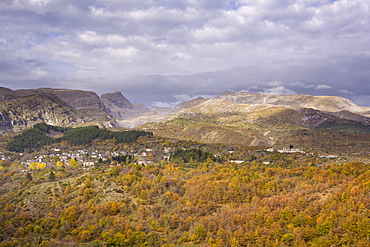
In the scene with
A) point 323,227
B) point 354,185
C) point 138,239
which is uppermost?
point 354,185

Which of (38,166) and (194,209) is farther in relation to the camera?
(38,166)

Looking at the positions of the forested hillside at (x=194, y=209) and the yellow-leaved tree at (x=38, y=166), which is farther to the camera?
the yellow-leaved tree at (x=38, y=166)

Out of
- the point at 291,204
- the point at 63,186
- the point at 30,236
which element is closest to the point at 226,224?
the point at 291,204

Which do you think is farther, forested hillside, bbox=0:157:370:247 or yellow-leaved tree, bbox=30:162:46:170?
yellow-leaved tree, bbox=30:162:46:170

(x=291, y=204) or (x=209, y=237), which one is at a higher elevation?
(x=291, y=204)

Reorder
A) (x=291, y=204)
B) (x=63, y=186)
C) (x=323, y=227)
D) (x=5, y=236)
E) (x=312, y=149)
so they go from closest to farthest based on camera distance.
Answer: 1. (x=323, y=227)
2. (x=5, y=236)
3. (x=291, y=204)
4. (x=63, y=186)
5. (x=312, y=149)

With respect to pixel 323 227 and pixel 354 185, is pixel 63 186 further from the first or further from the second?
pixel 354 185

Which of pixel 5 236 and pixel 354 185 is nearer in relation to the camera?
pixel 5 236

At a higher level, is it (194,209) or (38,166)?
(194,209)
